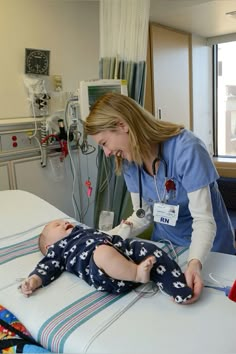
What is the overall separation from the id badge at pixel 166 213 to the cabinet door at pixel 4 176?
4.78 feet

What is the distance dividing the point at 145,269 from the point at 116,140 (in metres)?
0.49

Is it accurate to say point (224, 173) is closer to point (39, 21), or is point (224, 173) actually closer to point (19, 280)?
point (39, 21)

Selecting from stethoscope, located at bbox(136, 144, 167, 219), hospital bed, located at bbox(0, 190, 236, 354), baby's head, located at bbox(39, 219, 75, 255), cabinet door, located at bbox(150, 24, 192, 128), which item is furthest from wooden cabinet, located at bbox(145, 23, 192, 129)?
hospital bed, located at bbox(0, 190, 236, 354)

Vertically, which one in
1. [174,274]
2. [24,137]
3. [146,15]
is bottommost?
[174,274]

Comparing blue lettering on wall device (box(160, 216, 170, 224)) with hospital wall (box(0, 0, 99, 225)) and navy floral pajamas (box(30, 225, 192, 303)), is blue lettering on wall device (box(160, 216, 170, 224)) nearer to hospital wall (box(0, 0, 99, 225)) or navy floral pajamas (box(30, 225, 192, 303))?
navy floral pajamas (box(30, 225, 192, 303))

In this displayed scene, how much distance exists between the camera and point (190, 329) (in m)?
0.88

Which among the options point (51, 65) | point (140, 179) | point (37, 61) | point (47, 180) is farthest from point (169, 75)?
point (140, 179)

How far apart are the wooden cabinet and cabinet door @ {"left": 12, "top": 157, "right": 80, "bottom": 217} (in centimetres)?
137

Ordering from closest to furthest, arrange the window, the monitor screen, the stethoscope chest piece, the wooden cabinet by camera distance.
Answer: the stethoscope chest piece
the monitor screen
the wooden cabinet
the window

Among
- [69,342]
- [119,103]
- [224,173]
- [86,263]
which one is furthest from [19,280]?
[224,173]

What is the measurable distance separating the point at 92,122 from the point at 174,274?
2.00ft

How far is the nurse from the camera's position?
1.17m

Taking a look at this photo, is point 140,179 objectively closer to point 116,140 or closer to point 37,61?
point 116,140

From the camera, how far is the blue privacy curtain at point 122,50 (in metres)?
2.59
